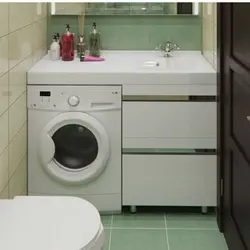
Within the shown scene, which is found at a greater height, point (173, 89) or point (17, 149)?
point (173, 89)

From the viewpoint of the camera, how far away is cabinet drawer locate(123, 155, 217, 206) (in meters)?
3.06

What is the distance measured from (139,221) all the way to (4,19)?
57.1 inches

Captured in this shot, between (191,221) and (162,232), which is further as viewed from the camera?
(191,221)

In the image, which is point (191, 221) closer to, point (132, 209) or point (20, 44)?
point (132, 209)

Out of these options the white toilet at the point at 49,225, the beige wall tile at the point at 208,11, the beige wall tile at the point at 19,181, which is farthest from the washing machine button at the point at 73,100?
the beige wall tile at the point at 208,11

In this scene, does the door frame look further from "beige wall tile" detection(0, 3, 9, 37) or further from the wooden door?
"beige wall tile" detection(0, 3, 9, 37)

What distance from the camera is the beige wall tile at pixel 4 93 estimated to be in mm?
2428

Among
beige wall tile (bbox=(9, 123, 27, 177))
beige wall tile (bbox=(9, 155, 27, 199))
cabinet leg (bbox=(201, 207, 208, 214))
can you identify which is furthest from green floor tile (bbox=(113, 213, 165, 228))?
beige wall tile (bbox=(9, 123, 27, 177))

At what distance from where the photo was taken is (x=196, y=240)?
284 centimetres

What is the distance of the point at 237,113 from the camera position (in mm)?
2402

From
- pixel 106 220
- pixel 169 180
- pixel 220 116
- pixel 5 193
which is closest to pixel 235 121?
pixel 220 116

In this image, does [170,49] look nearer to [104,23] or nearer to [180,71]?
[104,23]

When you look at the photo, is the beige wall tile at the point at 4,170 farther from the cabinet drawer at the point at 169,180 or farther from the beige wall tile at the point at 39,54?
the beige wall tile at the point at 39,54

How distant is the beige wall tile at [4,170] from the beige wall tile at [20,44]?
0.47m
